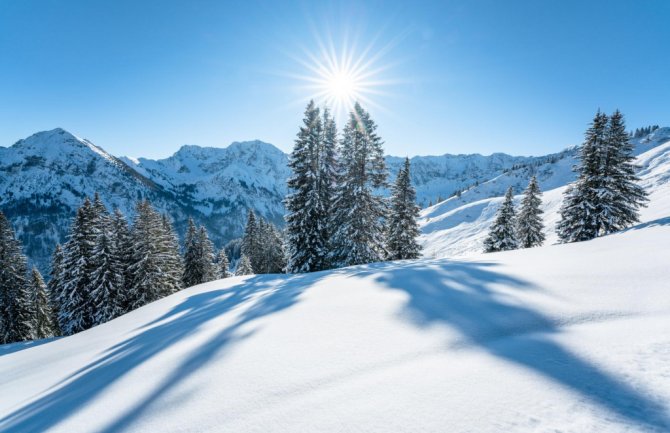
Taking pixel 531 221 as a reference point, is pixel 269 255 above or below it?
below

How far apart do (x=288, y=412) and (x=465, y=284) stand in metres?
4.35

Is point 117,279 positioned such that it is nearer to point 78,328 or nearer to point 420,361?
point 78,328

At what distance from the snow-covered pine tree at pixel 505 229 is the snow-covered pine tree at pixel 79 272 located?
38500mm

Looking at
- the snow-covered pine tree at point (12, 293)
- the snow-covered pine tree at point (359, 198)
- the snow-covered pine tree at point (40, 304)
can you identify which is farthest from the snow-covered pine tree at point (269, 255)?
the snow-covered pine tree at point (12, 293)

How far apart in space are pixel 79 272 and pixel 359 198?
84.1 ft

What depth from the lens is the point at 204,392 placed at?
3.17 metres

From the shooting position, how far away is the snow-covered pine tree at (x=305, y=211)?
21.3 m

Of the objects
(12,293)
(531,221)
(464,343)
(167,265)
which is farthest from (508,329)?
(12,293)

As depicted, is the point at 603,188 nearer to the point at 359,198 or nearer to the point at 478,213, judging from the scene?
the point at 359,198

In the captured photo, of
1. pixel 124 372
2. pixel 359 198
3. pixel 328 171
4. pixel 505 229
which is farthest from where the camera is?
pixel 505 229

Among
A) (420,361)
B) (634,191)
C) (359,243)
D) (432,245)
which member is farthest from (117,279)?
(432,245)

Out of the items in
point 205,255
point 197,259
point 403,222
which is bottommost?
point 197,259

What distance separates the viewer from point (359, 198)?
69.8 feet

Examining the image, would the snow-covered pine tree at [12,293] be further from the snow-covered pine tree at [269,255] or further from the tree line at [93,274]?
the snow-covered pine tree at [269,255]
